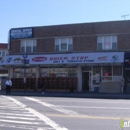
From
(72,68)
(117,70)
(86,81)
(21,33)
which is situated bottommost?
(86,81)

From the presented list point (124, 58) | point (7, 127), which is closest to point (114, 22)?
point (124, 58)

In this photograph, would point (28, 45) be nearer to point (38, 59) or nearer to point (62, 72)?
point (38, 59)

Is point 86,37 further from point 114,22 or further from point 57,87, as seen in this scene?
point 57,87

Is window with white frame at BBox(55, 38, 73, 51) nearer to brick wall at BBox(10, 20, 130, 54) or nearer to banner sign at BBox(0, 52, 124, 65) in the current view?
brick wall at BBox(10, 20, 130, 54)

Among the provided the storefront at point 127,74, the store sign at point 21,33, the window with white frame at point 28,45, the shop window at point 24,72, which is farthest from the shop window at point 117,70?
the store sign at point 21,33

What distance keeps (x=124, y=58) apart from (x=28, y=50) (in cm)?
1213

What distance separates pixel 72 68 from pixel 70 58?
76.8 inches

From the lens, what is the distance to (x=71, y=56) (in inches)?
1179

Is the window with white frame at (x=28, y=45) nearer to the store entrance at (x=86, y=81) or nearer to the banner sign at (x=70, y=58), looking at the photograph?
the banner sign at (x=70, y=58)

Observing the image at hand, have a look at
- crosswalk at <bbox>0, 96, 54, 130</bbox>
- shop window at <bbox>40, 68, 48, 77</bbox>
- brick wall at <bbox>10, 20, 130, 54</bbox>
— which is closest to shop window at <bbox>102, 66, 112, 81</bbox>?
brick wall at <bbox>10, 20, 130, 54</bbox>

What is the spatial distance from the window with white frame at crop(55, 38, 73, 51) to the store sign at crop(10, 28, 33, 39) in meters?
3.55

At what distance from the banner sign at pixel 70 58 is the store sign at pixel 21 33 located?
9.34ft

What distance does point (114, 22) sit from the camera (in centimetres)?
2991

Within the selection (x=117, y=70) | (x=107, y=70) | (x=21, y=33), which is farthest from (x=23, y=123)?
(x=21, y=33)
